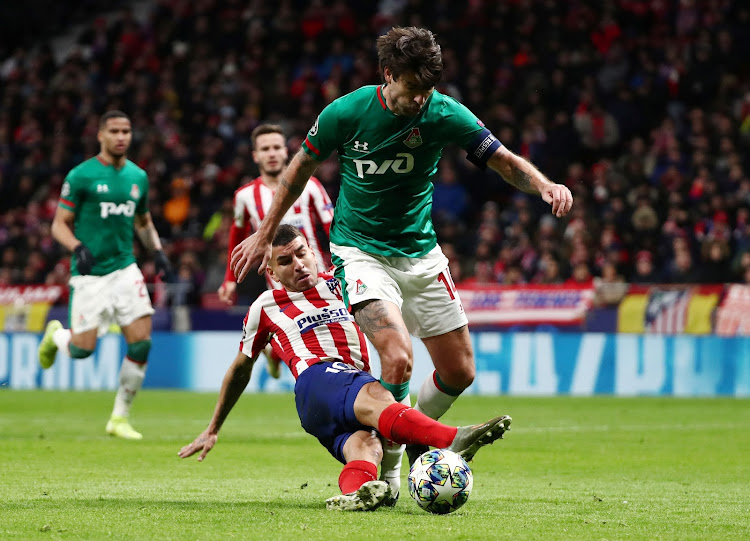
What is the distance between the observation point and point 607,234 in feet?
54.1

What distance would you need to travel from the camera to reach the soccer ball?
197 inches

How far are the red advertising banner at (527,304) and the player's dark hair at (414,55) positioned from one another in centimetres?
987

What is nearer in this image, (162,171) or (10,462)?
(10,462)

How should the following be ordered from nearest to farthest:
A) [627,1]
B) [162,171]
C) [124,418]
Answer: [124,418], [627,1], [162,171]

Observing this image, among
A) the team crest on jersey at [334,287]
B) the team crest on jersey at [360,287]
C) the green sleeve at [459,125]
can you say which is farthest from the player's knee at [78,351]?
the green sleeve at [459,125]

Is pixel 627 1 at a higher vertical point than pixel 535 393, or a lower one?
higher

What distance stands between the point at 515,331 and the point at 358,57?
8272 mm

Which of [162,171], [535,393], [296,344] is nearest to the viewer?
[296,344]

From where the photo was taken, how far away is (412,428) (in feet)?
16.9

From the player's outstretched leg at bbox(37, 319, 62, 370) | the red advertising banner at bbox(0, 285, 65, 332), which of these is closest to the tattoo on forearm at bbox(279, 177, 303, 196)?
the player's outstretched leg at bbox(37, 319, 62, 370)

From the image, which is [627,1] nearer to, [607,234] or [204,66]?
[607,234]

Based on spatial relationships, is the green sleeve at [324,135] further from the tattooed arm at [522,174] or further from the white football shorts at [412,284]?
the tattooed arm at [522,174]

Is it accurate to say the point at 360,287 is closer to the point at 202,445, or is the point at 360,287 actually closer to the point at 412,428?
the point at 412,428

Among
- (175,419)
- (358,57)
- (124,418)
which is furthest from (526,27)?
(124,418)
